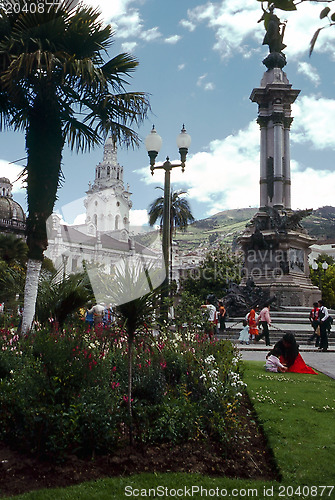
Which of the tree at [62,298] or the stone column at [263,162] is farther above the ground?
the stone column at [263,162]

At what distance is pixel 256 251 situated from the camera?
82.8 ft

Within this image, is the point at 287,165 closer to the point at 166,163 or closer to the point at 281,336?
the point at 281,336

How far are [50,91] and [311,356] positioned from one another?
10.6 metres

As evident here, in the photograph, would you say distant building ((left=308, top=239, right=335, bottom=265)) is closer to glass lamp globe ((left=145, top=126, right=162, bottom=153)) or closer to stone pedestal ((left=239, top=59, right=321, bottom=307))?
stone pedestal ((left=239, top=59, right=321, bottom=307))

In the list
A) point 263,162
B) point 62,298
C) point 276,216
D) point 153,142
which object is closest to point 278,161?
point 263,162

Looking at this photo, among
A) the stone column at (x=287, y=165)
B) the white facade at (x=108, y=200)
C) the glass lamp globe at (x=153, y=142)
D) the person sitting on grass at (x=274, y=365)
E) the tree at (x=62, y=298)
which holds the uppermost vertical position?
the white facade at (x=108, y=200)

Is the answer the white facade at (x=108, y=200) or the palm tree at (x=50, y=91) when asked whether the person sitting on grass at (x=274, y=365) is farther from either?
the white facade at (x=108, y=200)

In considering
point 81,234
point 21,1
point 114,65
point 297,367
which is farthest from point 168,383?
point 81,234

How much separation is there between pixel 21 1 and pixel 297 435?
31.3ft

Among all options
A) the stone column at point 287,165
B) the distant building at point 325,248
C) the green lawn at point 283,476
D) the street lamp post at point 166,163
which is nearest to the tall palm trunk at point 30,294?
the street lamp post at point 166,163

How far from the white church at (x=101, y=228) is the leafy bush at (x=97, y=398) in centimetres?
7915

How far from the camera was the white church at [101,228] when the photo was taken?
91613 millimetres

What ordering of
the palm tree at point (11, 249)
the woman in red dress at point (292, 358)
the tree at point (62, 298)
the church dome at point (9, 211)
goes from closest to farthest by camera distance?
the tree at point (62, 298) → the woman in red dress at point (292, 358) → the palm tree at point (11, 249) → the church dome at point (9, 211)

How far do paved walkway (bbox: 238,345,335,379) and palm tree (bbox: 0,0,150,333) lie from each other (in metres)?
6.98
